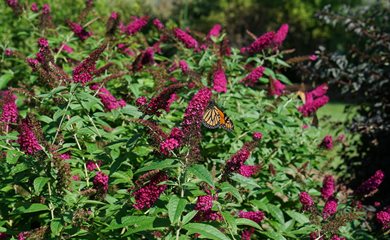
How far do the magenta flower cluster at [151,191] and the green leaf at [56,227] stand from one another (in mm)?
394

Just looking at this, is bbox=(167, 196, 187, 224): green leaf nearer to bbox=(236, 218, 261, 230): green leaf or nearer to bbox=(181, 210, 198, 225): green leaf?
bbox=(181, 210, 198, 225): green leaf

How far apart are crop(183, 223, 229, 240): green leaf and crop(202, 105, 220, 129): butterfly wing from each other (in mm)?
499

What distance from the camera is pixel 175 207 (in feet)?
7.41

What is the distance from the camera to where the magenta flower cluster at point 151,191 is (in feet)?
7.54

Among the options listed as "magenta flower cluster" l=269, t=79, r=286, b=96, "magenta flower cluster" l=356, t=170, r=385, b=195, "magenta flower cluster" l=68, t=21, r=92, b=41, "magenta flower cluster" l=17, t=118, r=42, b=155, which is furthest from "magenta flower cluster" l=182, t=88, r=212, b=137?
"magenta flower cluster" l=68, t=21, r=92, b=41

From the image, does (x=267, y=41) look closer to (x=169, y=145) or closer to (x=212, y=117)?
(x=212, y=117)

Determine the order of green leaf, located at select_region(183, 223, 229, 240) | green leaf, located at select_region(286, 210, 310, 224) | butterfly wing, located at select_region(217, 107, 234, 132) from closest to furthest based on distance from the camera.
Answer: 1. green leaf, located at select_region(183, 223, 229, 240)
2. butterfly wing, located at select_region(217, 107, 234, 132)
3. green leaf, located at select_region(286, 210, 310, 224)

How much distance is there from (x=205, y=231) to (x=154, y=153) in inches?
21.7

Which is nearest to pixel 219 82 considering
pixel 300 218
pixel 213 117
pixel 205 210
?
pixel 213 117

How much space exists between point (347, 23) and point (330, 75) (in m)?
0.57

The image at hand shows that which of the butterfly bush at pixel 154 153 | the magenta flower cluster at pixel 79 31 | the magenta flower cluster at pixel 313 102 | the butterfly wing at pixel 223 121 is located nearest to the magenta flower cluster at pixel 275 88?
the butterfly bush at pixel 154 153

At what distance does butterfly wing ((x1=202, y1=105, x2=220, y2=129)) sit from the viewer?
2643 mm

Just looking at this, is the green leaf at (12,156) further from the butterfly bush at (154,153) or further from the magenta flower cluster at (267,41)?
the magenta flower cluster at (267,41)

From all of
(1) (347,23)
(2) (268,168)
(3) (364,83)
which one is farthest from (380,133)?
(2) (268,168)
